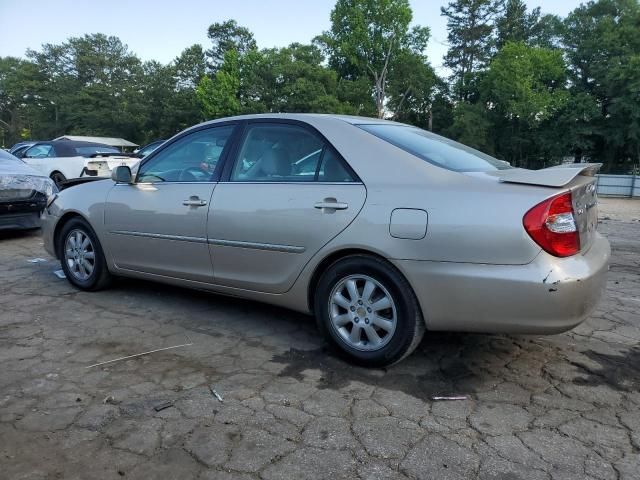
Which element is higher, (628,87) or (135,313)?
(628,87)

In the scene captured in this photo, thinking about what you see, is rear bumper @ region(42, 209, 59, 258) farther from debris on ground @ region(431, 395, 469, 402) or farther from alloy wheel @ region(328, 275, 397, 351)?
debris on ground @ region(431, 395, 469, 402)

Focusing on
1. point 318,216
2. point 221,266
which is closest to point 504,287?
point 318,216

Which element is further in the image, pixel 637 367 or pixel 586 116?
pixel 586 116

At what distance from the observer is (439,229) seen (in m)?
2.72

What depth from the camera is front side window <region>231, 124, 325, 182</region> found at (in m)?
3.37

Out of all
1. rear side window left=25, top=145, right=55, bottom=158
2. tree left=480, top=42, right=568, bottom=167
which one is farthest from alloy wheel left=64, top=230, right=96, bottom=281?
tree left=480, top=42, right=568, bottom=167

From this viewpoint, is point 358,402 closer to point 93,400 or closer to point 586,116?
point 93,400

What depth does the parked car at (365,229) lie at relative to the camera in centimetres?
261

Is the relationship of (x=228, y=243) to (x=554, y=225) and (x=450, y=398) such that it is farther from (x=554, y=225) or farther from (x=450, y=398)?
(x=554, y=225)

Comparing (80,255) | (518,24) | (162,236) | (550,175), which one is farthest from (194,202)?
(518,24)

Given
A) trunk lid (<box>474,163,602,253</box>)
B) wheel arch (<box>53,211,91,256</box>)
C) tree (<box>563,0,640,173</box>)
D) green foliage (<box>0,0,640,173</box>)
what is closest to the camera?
trunk lid (<box>474,163,602,253</box>)

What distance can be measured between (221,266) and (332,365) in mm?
1103

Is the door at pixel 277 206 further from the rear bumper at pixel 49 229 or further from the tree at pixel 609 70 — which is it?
the tree at pixel 609 70

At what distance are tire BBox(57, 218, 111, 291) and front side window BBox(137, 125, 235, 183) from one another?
82cm
